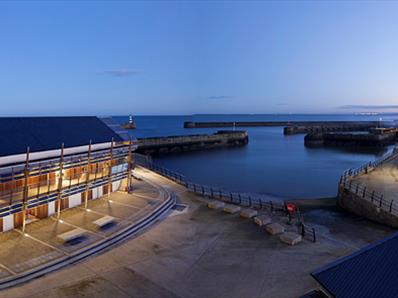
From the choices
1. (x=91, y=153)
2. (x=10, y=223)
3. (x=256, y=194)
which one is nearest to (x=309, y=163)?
(x=256, y=194)

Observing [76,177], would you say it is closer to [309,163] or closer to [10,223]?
[10,223]

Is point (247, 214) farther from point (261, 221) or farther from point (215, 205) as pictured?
point (215, 205)

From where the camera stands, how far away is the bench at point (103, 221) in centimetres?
1769

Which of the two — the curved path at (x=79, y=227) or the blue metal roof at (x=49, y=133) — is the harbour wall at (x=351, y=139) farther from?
the blue metal roof at (x=49, y=133)

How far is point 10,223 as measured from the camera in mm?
16781

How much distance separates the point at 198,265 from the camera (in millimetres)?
14391

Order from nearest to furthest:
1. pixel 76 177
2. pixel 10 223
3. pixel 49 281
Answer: pixel 49 281 → pixel 10 223 → pixel 76 177

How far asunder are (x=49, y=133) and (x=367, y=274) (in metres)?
18.8

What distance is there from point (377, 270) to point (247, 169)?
45995mm

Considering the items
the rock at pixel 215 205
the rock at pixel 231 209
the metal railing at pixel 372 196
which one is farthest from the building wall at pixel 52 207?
the metal railing at pixel 372 196

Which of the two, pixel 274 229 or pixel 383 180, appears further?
pixel 383 180

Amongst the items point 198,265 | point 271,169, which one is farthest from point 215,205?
point 271,169

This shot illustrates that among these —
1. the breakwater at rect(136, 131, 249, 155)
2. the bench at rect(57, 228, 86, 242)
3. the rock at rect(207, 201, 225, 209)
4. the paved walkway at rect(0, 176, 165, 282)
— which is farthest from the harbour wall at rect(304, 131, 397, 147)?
the bench at rect(57, 228, 86, 242)

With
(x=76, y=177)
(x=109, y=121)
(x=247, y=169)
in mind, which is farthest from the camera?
(x=247, y=169)
